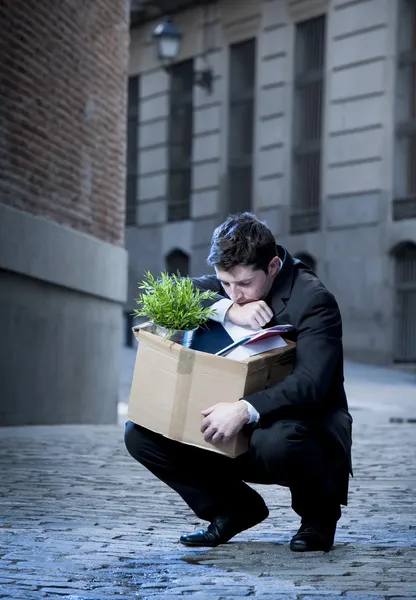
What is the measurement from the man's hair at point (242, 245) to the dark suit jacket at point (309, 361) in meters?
0.16

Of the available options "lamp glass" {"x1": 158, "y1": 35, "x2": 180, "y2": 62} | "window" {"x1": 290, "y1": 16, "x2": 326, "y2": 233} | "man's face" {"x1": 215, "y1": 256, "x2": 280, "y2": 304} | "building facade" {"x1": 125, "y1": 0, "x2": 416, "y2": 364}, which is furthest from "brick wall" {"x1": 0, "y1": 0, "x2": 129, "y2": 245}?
"window" {"x1": 290, "y1": 16, "x2": 326, "y2": 233}

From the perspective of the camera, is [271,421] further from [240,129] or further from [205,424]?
[240,129]

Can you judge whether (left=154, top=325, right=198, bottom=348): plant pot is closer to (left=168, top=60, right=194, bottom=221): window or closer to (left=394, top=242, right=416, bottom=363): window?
(left=394, top=242, right=416, bottom=363): window

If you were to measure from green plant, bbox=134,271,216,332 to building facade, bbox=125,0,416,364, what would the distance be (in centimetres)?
1792

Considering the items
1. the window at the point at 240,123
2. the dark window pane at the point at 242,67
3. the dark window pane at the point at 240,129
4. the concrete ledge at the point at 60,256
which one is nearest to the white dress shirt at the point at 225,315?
the concrete ledge at the point at 60,256

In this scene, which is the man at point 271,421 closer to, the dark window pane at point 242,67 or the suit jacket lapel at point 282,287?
the suit jacket lapel at point 282,287

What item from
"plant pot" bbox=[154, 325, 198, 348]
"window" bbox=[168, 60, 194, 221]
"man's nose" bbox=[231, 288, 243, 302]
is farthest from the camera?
"window" bbox=[168, 60, 194, 221]

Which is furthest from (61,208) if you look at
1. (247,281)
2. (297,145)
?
(297,145)

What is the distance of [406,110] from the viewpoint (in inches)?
915

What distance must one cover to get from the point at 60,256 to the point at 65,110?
147 cm

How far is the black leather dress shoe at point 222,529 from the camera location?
16.9ft

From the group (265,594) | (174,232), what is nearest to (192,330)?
(265,594)

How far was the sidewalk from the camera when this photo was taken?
14.4ft

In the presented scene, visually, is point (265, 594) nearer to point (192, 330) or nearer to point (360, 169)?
point (192, 330)
